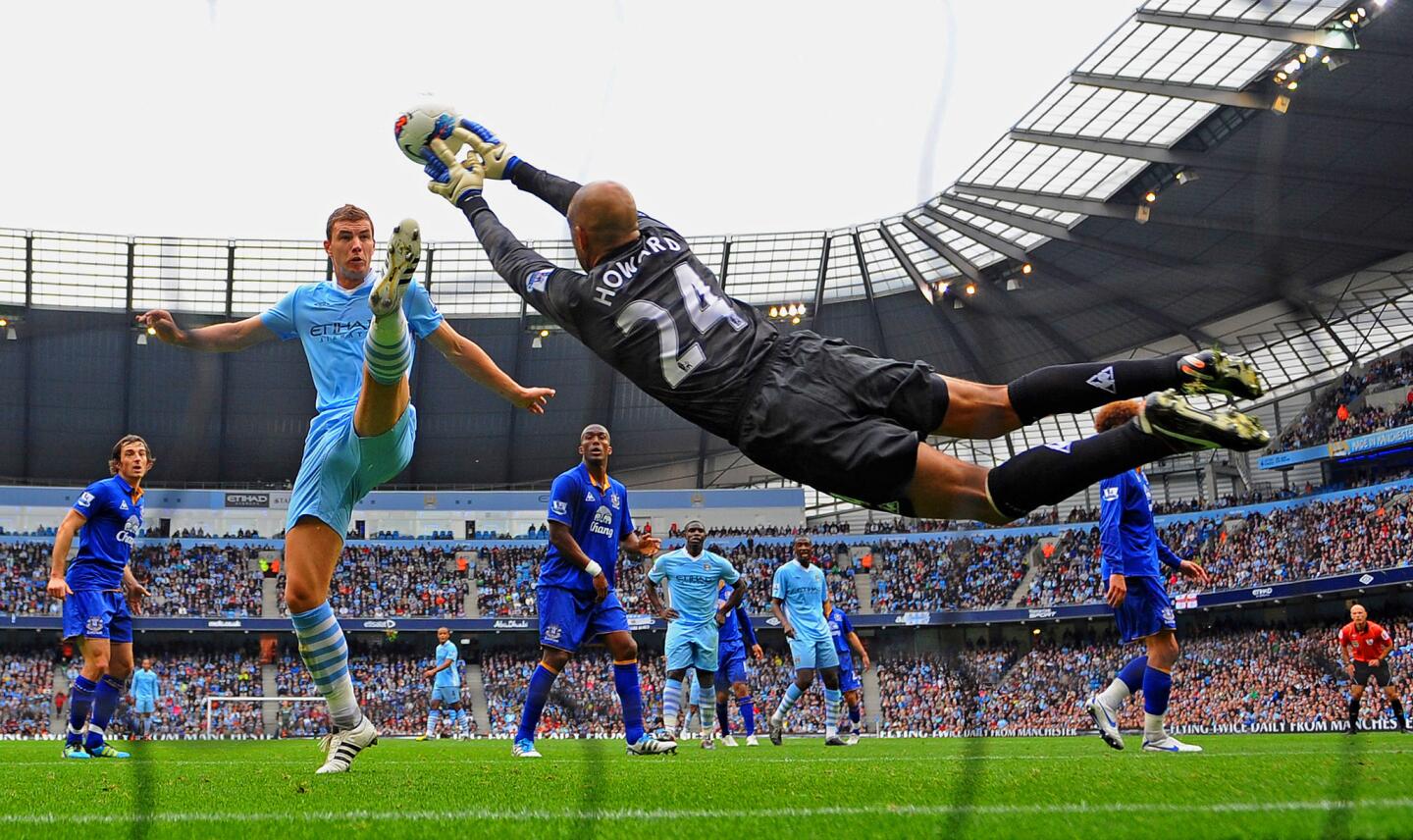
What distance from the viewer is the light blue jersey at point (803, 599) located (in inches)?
551

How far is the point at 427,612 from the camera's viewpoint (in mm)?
41562

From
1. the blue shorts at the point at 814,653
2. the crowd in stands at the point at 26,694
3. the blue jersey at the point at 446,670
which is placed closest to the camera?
the blue shorts at the point at 814,653

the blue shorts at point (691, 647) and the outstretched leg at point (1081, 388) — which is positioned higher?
the outstretched leg at point (1081, 388)

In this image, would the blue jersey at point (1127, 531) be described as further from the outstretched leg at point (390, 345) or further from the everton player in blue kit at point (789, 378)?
the outstretched leg at point (390, 345)

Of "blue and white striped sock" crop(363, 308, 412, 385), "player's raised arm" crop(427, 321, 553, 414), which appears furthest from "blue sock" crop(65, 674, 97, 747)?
"blue and white striped sock" crop(363, 308, 412, 385)

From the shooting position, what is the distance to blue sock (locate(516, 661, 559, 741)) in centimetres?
905

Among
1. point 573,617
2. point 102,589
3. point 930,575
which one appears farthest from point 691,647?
point 930,575

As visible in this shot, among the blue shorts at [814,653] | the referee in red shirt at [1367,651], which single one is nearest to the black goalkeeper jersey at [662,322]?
the blue shorts at [814,653]

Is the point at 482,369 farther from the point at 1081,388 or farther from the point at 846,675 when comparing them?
the point at 846,675

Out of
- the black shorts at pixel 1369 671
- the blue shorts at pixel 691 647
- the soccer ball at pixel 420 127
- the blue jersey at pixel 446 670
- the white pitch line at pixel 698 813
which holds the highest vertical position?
the soccer ball at pixel 420 127

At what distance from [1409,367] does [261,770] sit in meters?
34.1

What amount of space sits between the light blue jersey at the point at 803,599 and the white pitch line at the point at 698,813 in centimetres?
1030

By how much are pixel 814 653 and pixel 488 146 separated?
1009cm

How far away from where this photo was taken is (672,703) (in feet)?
39.6
